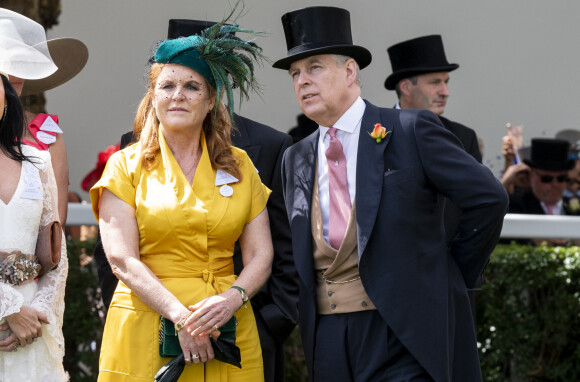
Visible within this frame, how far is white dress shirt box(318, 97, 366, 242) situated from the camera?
4391 millimetres

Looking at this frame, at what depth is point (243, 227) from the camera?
4531 millimetres

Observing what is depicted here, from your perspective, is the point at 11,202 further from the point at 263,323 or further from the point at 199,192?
the point at 263,323

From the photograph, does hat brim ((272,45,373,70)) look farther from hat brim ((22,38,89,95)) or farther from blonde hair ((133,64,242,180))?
hat brim ((22,38,89,95))

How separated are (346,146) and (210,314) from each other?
2.94 feet

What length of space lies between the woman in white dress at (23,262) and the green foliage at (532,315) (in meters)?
3.60

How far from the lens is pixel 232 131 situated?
16.9ft

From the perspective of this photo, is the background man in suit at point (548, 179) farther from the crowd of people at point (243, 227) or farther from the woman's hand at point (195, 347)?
the woman's hand at point (195, 347)

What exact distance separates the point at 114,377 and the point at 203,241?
2.10ft

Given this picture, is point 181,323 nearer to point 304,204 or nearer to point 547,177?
point 304,204

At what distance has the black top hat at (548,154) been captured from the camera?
885 centimetres

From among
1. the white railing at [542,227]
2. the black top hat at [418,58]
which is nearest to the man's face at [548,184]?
the white railing at [542,227]

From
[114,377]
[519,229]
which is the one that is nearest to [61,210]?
[114,377]

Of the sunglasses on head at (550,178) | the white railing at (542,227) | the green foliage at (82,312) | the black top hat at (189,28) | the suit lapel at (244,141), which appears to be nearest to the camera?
the black top hat at (189,28)

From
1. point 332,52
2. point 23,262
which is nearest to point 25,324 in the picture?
point 23,262
